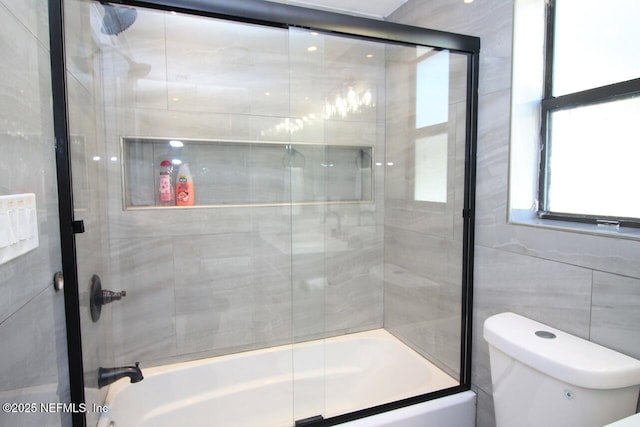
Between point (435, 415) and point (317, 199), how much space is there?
4.05 ft

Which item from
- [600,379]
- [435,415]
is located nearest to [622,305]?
[600,379]

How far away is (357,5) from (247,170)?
1154 millimetres

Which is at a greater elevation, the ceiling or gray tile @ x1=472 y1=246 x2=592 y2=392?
the ceiling

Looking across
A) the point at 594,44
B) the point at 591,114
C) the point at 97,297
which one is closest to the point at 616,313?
the point at 591,114

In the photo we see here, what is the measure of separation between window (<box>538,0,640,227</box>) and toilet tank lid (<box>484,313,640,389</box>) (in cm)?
44

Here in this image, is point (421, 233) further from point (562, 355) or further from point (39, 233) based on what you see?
point (39, 233)

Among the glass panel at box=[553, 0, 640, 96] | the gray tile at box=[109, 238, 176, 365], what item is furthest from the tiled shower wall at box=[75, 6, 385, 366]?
the glass panel at box=[553, 0, 640, 96]

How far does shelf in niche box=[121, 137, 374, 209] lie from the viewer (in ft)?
5.92

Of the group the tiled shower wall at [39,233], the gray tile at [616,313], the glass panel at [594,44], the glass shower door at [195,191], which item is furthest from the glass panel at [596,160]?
the tiled shower wall at [39,233]

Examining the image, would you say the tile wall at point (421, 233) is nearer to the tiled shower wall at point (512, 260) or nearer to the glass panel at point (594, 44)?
the tiled shower wall at point (512, 260)

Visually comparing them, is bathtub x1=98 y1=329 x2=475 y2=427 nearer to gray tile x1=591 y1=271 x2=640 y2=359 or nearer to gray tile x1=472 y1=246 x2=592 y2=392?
gray tile x1=472 y1=246 x2=592 y2=392

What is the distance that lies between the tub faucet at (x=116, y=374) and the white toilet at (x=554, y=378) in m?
1.42

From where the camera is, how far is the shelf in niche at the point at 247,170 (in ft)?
5.92

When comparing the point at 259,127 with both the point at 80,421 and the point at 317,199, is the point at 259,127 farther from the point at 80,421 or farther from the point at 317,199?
the point at 80,421
